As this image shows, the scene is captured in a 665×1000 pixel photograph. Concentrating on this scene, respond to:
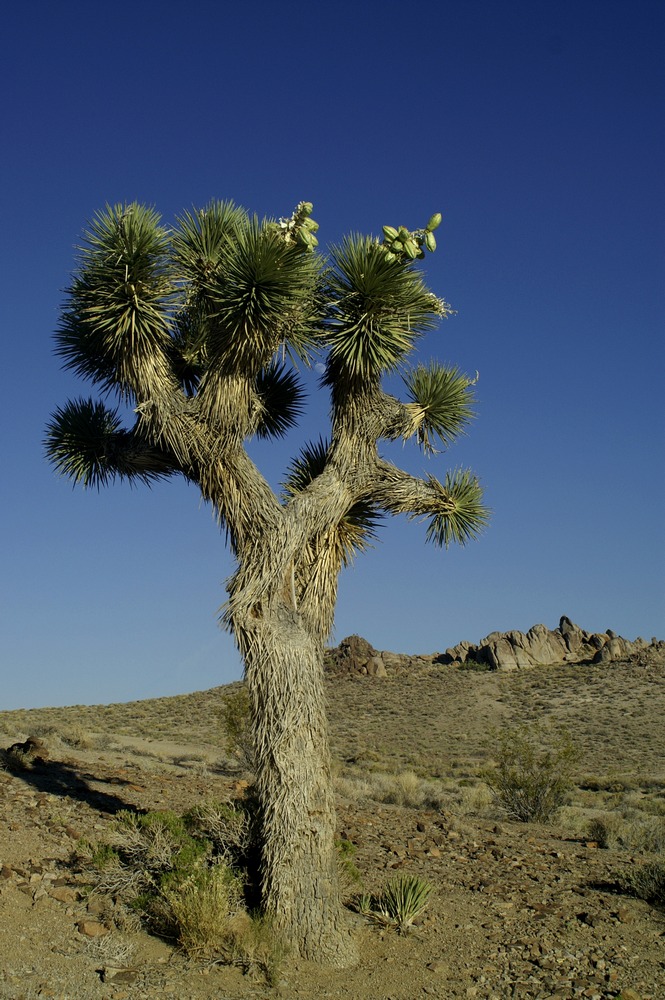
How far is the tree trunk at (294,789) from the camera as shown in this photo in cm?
728

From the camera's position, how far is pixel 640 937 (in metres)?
7.76

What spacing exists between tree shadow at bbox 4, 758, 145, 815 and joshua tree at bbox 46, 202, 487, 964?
14.4ft

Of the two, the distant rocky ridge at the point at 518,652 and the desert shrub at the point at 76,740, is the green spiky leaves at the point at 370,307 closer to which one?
the desert shrub at the point at 76,740

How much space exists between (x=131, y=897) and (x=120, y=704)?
3880 centimetres

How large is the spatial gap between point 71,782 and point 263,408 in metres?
7.25

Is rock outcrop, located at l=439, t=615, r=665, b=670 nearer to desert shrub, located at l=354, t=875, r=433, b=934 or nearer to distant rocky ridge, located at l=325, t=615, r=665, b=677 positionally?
distant rocky ridge, located at l=325, t=615, r=665, b=677

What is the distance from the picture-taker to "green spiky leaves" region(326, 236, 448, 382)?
8.88 m

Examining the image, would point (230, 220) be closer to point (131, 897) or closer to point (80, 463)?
point (80, 463)

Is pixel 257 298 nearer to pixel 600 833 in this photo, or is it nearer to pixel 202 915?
pixel 202 915

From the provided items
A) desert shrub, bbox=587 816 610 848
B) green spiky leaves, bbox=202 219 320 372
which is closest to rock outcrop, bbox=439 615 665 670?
desert shrub, bbox=587 816 610 848

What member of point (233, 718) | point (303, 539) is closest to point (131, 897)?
point (303, 539)

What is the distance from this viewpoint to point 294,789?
7516 millimetres

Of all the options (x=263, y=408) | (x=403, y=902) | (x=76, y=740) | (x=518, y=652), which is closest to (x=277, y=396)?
(x=263, y=408)

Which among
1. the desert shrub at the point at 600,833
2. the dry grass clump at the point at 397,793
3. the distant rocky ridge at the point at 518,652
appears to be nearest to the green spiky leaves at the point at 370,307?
the desert shrub at the point at 600,833
